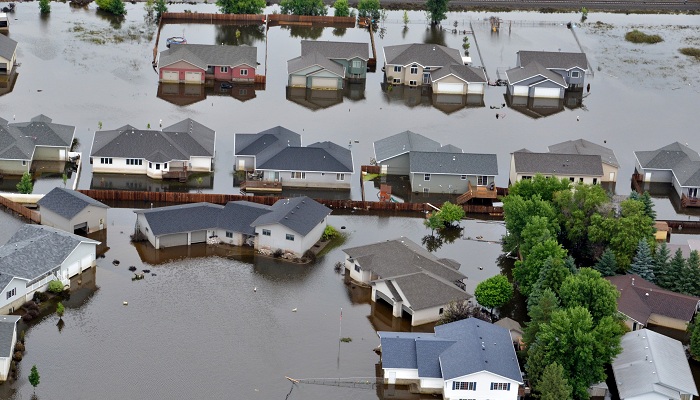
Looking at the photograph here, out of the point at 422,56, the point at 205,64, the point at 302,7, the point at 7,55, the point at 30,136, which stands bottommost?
the point at 30,136

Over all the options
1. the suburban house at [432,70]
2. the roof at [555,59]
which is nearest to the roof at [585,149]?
the suburban house at [432,70]

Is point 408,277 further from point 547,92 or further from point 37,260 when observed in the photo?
point 547,92

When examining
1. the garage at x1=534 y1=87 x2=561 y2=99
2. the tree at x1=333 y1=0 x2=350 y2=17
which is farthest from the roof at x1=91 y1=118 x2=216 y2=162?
the tree at x1=333 y1=0 x2=350 y2=17

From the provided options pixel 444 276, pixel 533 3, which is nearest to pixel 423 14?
pixel 533 3

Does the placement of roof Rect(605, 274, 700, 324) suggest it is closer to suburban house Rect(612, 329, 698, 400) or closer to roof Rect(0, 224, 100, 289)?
suburban house Rect(612, 329, 698, 400)

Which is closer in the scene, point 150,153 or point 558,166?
point 150,153

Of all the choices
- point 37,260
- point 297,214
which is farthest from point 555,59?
point 37,260
